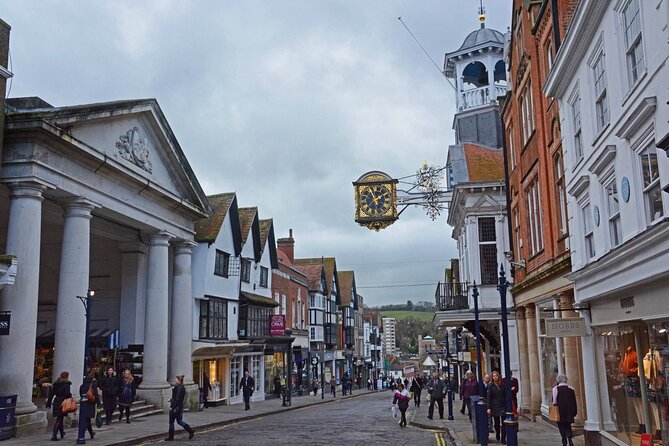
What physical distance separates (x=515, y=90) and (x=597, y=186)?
33.9 feet

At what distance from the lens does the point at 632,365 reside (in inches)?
458

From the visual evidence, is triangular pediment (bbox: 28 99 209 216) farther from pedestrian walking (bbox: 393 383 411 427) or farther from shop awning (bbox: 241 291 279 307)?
pedestrian walking (bbox: 393 383 411 427)

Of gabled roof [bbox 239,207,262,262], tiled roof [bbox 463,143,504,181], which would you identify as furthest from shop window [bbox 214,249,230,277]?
tiled roof [bbox 463,143,504,181]

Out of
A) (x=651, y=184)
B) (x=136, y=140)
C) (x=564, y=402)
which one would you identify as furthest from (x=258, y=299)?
(x=651, y=184)

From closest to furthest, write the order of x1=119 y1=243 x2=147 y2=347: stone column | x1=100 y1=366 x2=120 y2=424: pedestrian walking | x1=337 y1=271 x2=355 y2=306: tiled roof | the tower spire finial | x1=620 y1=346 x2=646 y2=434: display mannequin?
x1=620 y1=346 x2=646 y2=434: display mannequin, x1=100 y1=366 x2=120 y2=424: pedestrian walking, x1=119 y1=243 x2=147 y2=347: stone column, the tower spire finial, x1=337 y1=271 x2=355 y2=306: tiled roof

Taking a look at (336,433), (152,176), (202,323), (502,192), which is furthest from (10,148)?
(502,192)

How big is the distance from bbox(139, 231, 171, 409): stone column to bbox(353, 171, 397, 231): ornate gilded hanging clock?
8524 mm

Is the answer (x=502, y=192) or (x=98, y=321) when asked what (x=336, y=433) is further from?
(x=98, y=321)

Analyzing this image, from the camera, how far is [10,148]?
18500 millimetres

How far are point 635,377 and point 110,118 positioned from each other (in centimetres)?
1820

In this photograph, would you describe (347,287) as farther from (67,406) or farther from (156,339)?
(67,406)

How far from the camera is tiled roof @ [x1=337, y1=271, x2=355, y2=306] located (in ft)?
250

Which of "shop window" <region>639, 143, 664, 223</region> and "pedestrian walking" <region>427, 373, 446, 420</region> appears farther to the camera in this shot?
"pedestrian walking" <region>427, 373, 446, 420</region>

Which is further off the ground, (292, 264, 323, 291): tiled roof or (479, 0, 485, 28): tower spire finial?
(479, 0, 485, 28): tower spire finial
